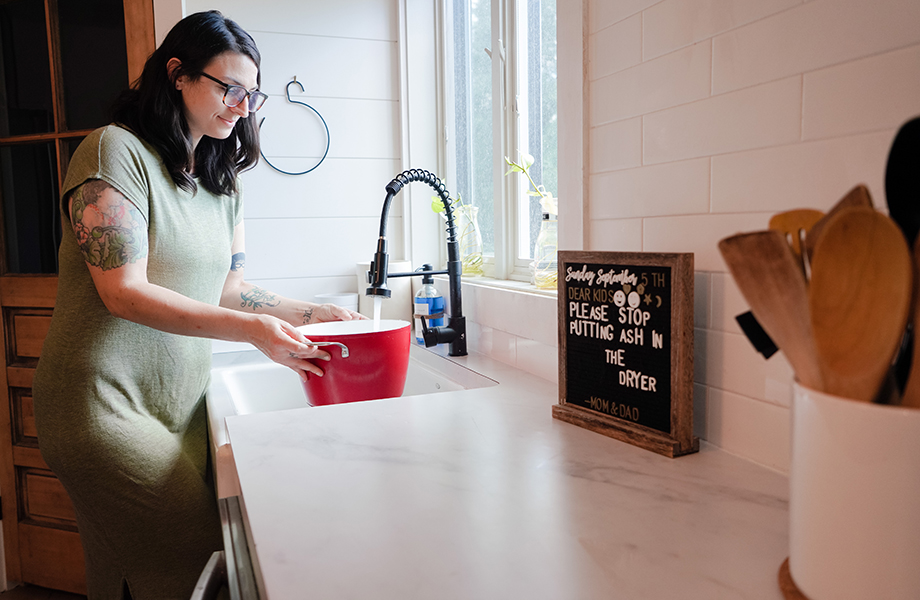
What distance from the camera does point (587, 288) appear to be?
1035 mm

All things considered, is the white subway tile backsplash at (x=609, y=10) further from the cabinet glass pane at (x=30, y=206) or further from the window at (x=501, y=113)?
the cabinet glass pane at (x=30, y=206)

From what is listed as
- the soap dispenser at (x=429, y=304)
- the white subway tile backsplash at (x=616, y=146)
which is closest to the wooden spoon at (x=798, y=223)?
the white subway tile backsplash at (x=616, y=146)

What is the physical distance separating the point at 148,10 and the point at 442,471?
6.59 feet

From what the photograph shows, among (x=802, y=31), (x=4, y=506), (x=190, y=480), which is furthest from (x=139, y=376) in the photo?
(x=4, y=506)

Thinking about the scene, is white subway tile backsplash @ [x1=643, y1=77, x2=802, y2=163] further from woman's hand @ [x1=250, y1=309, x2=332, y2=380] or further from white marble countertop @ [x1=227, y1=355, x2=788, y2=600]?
woman's hand @ [x1=250, y1=309, x2=332, y2=380]

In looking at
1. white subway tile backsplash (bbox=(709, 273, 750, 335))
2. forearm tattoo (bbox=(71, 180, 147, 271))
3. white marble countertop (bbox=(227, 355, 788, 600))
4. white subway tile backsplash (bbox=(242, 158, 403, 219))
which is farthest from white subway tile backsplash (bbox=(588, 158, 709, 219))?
white subway tile backsplash (bbox=(242, 158, 403, 219))

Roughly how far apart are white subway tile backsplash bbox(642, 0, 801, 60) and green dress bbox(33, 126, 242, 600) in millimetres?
984

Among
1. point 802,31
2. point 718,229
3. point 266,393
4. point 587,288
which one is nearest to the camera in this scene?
point 802,31

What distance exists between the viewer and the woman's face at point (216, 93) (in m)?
1.41

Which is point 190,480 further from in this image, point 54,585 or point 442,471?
point 54,585

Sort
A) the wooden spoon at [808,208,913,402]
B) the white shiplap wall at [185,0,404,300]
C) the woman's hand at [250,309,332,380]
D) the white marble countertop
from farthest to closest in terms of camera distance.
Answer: the white shiplap wall at [185,0,404,300] → the woman's hand at [250,309,332,380] → the white marble countertop → the wooden spoon at [808,208,913,402]

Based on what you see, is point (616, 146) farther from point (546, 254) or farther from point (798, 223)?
point (798, 223)

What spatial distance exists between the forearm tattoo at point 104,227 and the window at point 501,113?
1001 mm

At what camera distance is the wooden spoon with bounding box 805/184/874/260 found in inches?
18.3
